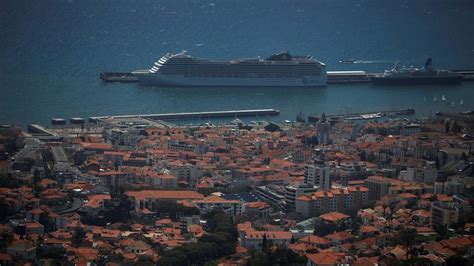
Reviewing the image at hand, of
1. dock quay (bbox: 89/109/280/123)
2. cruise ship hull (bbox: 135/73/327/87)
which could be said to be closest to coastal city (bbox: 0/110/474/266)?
dock quay (bbox: 89/109/280/123)

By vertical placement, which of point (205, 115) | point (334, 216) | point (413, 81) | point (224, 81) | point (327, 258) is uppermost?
point (413, 81)

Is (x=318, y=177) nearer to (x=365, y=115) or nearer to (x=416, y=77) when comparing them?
(x=365, y=115)

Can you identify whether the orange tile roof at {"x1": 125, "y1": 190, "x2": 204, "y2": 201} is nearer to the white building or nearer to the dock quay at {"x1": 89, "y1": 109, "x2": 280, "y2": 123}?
the white building

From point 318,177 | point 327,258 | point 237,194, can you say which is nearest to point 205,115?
point 318,177

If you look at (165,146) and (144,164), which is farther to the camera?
(165,146)

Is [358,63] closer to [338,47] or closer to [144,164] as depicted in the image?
[338,47]

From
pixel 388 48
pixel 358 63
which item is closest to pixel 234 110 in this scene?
pixel 358 63

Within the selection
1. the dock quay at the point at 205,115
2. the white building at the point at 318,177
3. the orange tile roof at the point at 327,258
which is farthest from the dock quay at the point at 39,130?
the orange tile roof at the point at 327,258
